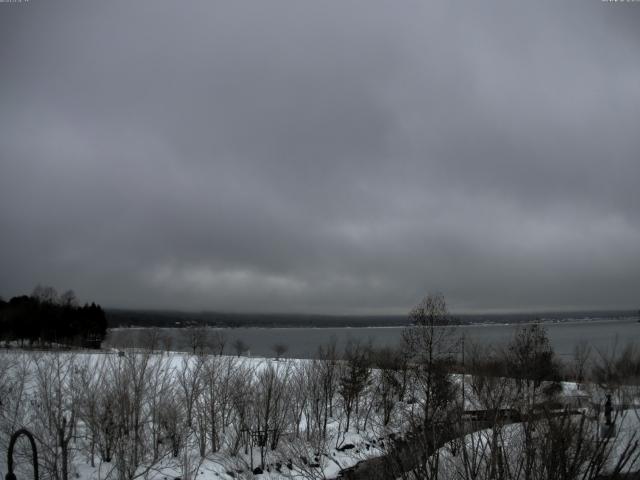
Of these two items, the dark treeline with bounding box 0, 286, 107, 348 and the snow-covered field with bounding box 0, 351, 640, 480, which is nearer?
the snow-covered field with bounding box 0, 351, 640, 480

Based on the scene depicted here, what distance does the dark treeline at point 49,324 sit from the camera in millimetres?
91438

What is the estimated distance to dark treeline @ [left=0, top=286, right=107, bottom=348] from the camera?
91.4 meters

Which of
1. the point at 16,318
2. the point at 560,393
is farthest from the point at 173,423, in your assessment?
the point at 16,318

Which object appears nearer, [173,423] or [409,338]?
[173,423]

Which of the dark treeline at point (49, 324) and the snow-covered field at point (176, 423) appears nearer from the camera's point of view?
the snow-covered field at point (176, 423)

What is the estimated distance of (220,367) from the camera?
3488cm

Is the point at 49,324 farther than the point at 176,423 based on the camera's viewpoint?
Yes

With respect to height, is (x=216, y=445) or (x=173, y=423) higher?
(x=173, y=423)

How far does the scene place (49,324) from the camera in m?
96.4

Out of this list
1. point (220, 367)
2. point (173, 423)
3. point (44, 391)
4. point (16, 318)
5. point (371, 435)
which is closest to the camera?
point (44, 391)

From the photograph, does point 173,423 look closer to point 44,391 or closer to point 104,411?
point 104,411

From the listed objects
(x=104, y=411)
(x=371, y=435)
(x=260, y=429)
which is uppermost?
(x=104, y=411)

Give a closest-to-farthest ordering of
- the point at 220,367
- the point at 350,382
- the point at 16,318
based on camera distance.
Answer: the point at 220,367, the point at 350,382, the point at 16,318

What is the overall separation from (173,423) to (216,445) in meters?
4.17
